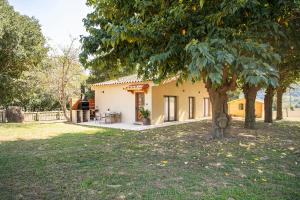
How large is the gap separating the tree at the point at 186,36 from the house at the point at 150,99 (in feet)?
31.5

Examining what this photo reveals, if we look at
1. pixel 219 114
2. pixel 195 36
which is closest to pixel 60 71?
pixel 219 114

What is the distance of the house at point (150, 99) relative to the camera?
19.1 meters

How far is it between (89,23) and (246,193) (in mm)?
7043

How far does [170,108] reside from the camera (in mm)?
21219

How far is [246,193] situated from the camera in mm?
5000

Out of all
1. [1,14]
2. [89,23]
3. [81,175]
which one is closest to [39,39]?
[1,14]

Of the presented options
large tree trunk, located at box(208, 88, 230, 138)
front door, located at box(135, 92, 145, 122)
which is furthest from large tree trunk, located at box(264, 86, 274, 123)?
large tree trunk, located at box(208, 88, 230, 138)

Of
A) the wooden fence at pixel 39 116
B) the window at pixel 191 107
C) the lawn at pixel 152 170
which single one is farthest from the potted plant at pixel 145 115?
the wooden fence at pixel 39 116

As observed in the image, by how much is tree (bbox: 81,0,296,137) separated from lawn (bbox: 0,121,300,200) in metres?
2.18

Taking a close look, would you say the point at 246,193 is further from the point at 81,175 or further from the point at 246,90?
the point at 246,90

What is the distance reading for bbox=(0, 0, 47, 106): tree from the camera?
707 inches

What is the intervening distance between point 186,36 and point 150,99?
1233 cm

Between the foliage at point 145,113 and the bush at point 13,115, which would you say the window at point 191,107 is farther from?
the bush at point 13,115

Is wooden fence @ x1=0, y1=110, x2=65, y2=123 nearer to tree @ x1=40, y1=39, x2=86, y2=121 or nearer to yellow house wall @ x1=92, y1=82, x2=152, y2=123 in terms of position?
tree @ x1=40, y1=39, x2=86, y2=121
